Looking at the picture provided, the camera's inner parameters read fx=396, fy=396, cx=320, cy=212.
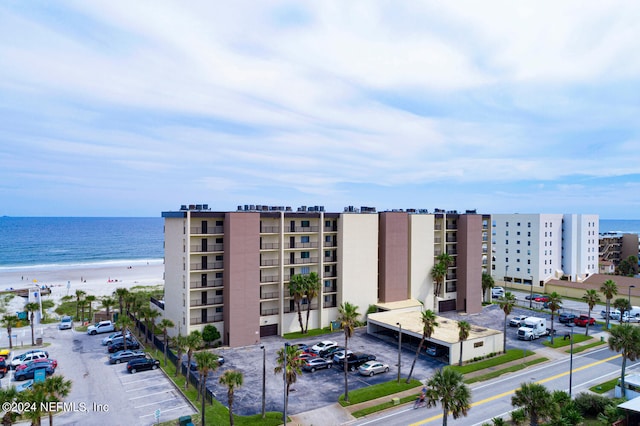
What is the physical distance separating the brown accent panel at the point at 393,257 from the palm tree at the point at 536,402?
36.8 meters

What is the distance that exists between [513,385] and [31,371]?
5088cm

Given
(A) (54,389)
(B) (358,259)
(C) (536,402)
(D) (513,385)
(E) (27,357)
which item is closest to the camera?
(A) (54,389)

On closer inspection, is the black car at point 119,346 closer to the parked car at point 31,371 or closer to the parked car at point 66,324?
the parked car at point 31,371

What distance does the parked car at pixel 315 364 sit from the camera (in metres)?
44.3

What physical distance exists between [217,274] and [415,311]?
3126cm

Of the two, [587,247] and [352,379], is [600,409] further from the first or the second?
[587,247]

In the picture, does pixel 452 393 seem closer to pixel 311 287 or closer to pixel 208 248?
pixel 311 287

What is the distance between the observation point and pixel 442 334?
5053 cm

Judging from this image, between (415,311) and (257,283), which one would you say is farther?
(415,311)

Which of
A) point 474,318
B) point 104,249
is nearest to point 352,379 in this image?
point 474,318

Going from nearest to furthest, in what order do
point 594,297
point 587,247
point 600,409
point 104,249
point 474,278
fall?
point 600,409 < point 594,297 < point 474,278 < point 587,247 < point 104,249

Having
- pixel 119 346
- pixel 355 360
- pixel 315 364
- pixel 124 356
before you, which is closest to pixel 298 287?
pixel 315 364

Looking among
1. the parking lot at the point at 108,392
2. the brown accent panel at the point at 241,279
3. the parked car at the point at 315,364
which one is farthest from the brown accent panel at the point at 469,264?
the parking lot at the point at 108,392

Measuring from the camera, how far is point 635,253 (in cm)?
11869
